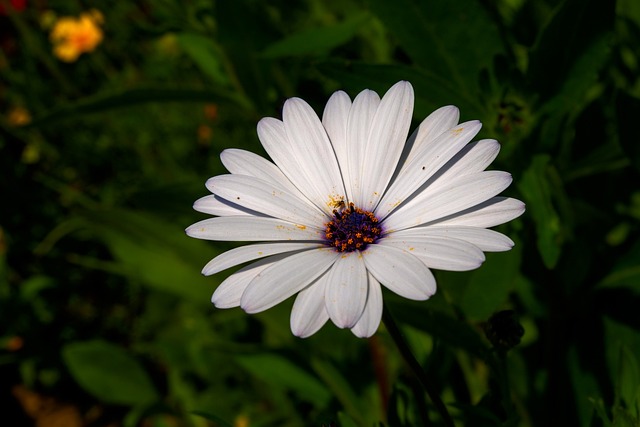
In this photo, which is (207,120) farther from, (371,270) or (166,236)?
(371,270)

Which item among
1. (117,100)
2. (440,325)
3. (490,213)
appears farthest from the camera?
(117,100)

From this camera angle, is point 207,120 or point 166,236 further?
point 207,120

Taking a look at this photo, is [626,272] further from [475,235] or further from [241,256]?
[241,256]

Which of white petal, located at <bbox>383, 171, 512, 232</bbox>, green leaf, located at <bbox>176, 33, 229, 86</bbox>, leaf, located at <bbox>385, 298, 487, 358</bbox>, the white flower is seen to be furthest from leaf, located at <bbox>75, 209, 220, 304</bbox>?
white petal, located at <bbox>383, 171, 512, 232</bbox>

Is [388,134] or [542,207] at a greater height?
[388,134]

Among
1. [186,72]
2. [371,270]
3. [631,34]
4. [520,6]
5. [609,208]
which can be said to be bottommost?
[371,270]

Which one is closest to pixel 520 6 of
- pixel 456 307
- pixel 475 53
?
pixel 475 53

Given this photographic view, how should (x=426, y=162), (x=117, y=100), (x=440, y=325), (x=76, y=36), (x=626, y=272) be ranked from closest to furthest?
(x=426, y=162), (x=440, y=325), (x=626, y=272), (x=117, y=100), (x=76, y=36)

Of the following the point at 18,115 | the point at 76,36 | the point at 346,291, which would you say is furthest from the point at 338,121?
the point at 18,115
